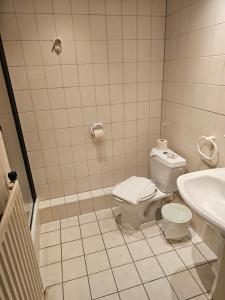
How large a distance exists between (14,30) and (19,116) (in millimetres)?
715

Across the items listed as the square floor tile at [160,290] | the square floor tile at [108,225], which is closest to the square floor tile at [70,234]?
the square floor tile at [108,225]

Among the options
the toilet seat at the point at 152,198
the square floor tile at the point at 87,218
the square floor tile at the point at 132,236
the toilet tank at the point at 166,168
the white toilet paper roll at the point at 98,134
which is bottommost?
the square floor tile at the point at 87,218

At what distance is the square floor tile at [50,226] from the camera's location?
2086 mm

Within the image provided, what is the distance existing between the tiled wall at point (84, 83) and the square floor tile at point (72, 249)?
1.92ft

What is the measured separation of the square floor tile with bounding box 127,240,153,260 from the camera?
1719mm

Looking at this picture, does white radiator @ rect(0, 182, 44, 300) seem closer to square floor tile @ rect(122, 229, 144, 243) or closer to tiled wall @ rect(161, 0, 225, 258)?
square floor tile @ rect(122, 229, 144, 243)

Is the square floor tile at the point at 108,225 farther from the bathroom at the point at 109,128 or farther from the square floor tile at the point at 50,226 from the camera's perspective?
the square floor tile at the point at 50,226

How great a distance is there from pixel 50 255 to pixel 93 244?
1.28 ft

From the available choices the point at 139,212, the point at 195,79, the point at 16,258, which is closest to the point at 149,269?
the point at 139,212

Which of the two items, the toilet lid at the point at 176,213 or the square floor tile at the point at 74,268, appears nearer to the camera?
the square floor tile at the point at 74,268

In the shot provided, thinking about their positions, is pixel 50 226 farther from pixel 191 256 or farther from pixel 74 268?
pixel 191 256

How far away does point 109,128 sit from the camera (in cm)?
217

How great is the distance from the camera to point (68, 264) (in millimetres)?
1680

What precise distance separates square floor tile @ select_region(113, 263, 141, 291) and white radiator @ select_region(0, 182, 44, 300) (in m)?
0.59
